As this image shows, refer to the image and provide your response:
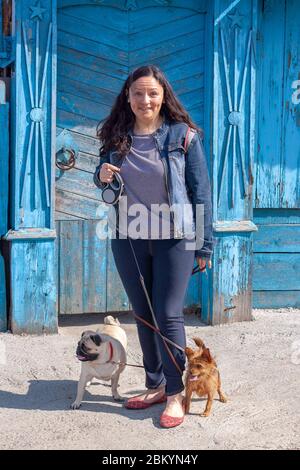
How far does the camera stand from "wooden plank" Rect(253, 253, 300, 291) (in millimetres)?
6207

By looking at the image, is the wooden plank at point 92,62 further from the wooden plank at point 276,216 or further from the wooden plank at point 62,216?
the wooden plank at point 276,216

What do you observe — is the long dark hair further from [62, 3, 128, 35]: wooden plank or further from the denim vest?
[62, 3, 128, 35]: wooden plank

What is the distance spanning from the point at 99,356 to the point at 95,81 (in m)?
2.35

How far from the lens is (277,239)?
621 cm

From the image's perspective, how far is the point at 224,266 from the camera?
5.83 metres

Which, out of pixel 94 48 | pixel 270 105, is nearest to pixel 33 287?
pixel 94 48

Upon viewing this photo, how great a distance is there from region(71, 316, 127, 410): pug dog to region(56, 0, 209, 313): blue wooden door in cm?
146

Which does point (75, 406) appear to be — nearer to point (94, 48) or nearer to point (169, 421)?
point (169, 421)

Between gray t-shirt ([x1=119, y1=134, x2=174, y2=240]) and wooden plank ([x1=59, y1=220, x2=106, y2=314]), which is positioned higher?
gray t-shirt ([x1=119, y1=134, x2=174, y2=240])

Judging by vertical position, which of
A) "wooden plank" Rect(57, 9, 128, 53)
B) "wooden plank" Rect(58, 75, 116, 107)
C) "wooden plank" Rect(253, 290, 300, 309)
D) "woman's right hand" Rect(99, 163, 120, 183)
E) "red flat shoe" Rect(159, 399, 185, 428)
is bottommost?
"red flat shoe" Rect(159, 399, 185, 428)

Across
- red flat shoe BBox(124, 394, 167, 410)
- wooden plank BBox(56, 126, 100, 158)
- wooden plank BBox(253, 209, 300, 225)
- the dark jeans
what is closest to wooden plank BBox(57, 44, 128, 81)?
wooden plank BBox(56, 126, 100, 158)

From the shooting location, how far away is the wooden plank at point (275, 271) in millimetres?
6207

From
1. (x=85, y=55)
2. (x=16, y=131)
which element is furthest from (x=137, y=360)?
(x=85, y=55)

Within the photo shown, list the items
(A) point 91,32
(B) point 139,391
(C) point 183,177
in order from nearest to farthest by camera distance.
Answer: (C) point 183,177 < (B) point 139,391 < (A) point 91,32
